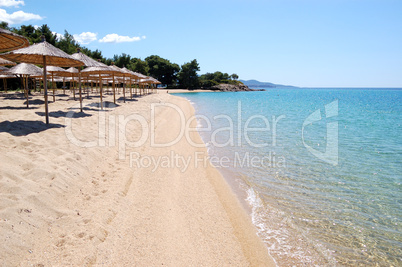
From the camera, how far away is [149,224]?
11.7 feet

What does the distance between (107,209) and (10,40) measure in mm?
5265

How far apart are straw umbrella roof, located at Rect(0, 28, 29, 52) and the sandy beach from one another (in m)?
2.04

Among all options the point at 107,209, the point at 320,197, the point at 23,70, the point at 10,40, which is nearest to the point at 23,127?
the point at 10,40

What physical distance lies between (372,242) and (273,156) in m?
4.34

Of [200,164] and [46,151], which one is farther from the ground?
[46,151]

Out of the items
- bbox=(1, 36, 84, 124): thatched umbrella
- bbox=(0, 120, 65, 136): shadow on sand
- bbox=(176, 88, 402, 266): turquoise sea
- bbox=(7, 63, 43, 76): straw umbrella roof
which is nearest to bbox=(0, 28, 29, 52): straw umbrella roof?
bbox=(1, 36, 84, 124): thatched umbrella

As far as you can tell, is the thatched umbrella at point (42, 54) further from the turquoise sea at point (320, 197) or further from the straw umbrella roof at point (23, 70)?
the turquoise sea at point (320, 197)

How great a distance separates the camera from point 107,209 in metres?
3.74

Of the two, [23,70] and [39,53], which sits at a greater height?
[23,70]

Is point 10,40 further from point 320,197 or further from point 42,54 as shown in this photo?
point 320,197

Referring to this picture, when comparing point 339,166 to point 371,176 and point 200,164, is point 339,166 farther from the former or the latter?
point 200,164

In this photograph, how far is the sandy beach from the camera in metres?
2.80

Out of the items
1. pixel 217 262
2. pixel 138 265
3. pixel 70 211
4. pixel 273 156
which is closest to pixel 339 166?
pixel 273 156

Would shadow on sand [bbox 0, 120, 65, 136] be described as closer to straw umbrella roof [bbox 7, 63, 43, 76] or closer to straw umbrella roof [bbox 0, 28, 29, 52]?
straw umbrella roof [bbox 0, 28, 29, 52]
